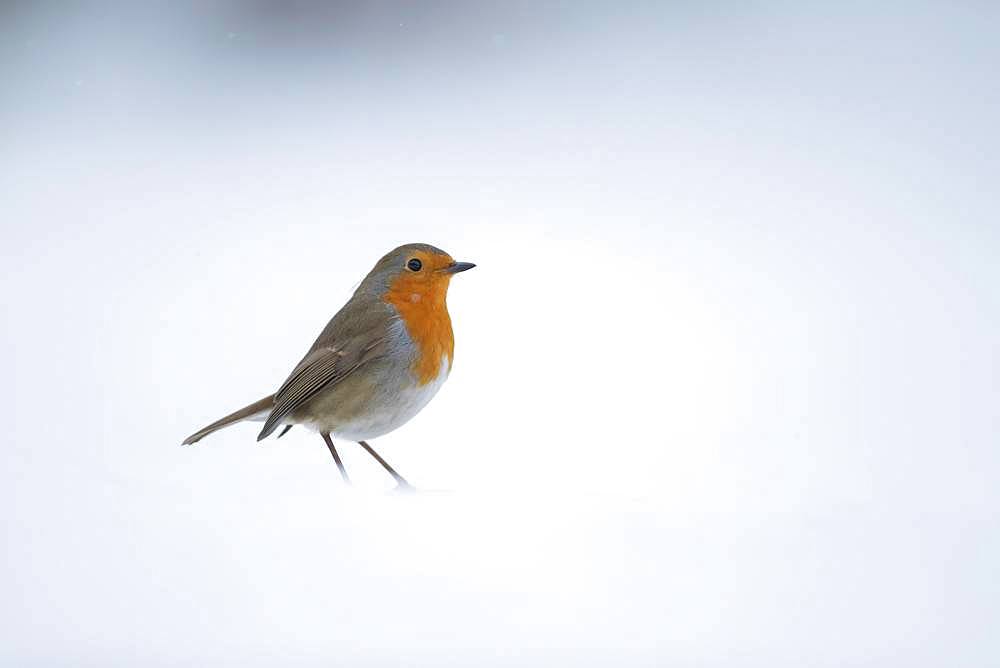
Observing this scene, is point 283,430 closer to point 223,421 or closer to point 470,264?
point 223,421

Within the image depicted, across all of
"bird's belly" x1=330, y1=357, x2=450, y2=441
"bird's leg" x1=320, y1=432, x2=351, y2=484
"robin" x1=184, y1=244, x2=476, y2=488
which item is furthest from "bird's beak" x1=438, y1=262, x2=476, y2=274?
"bird's leg" x1=320, y1=432, x2=351, y2=484

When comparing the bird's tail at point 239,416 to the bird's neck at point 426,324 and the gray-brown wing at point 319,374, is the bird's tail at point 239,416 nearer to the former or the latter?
the gray-brown wing at point 319,374

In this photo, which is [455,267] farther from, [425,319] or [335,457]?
[335,457]

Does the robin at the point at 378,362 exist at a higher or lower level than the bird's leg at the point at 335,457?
higher

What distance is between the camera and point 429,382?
3.61 m

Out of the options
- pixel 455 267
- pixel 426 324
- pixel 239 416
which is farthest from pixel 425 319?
pixel 239 416

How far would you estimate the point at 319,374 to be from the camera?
359 centimetres

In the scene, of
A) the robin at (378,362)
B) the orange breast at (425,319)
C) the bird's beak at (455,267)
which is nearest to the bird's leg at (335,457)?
the robin at (378,362)

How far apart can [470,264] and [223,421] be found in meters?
0.84

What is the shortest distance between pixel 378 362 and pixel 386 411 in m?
0.14

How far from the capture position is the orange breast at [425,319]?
358cm

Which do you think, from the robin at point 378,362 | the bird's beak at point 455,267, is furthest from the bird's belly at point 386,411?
the bird's beak at point 455,267

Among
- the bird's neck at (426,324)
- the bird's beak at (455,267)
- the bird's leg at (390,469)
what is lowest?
the bird's leg at (390,469)

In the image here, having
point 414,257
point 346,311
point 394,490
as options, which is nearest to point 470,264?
point 414,257
